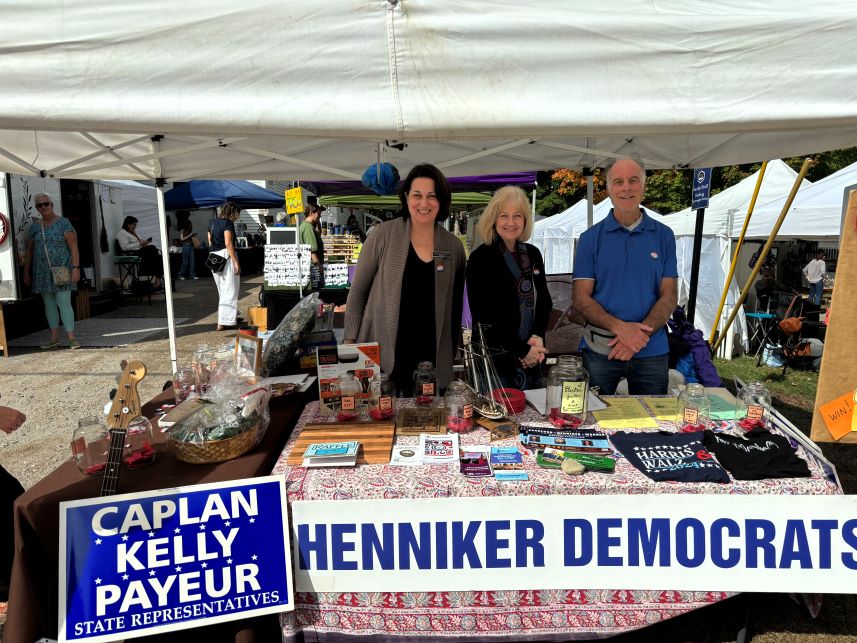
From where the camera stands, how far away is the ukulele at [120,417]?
5.48ft

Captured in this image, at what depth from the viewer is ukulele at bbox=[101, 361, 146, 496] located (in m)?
1.67

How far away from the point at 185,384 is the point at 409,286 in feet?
3.95

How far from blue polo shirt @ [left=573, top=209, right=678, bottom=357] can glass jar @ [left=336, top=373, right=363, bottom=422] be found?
1.27 meters

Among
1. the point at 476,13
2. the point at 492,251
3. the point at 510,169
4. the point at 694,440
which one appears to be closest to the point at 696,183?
the point at 510,169

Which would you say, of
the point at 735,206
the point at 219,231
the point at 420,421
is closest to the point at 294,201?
the point at 219,231

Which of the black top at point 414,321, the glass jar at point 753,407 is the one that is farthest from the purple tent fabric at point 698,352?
the black top at point 414,321

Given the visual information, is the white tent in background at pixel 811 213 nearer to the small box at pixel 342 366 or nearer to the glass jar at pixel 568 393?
the glass jar at pixel 568 393

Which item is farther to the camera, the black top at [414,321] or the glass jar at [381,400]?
the black top at [414,321]

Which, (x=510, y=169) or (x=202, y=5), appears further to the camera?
(x=510, y=169)

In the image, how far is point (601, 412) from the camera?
2268 mm

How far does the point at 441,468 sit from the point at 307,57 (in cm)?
138

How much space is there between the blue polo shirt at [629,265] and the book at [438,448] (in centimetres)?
110

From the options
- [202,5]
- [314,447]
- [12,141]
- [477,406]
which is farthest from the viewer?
[12,141]

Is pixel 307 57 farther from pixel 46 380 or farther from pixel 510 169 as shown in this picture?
pixel 46 380
